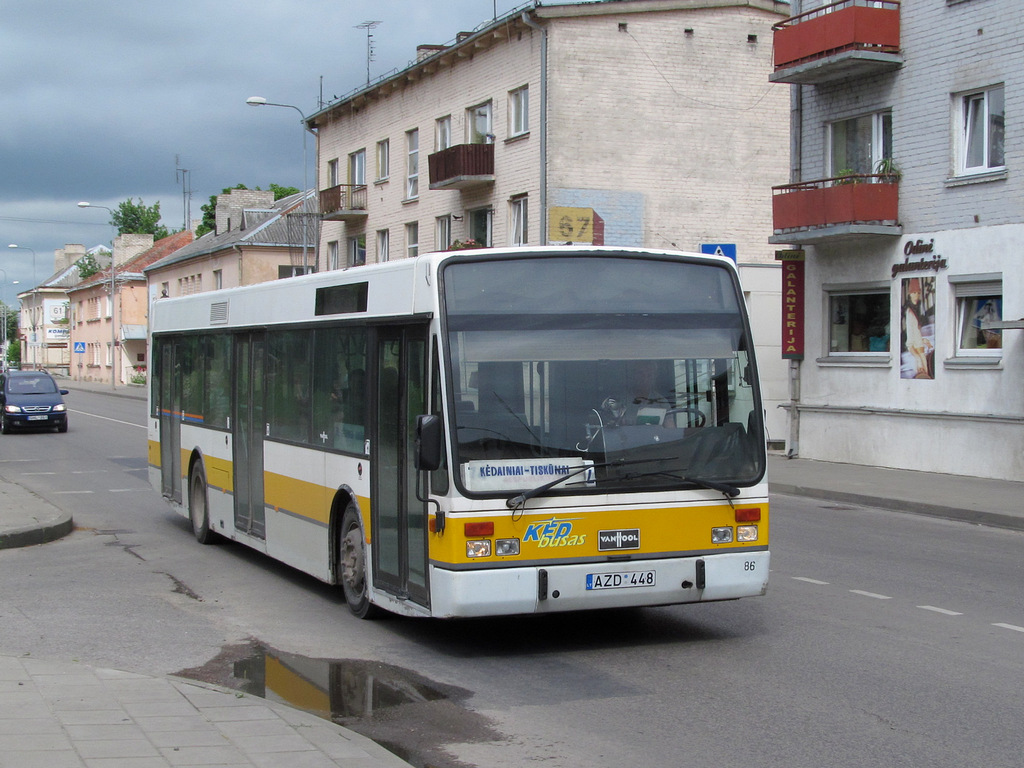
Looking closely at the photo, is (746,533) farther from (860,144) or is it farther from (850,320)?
(860,144)

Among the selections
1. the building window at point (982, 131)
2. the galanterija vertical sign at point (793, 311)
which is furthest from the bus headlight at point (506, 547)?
the galanterija vertical sign at point (793, 311)

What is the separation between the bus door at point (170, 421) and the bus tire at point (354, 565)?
5.67m

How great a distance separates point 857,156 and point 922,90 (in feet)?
7.06

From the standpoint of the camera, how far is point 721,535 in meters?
7.94

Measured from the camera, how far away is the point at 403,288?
815 cm

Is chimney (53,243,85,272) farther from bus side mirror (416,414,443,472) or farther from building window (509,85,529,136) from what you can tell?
bus side mirror (416,414,443,472)

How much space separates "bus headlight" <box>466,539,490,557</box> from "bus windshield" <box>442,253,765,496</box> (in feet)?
0.94

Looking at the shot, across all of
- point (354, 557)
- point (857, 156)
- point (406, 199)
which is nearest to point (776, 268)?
point (857, 156)

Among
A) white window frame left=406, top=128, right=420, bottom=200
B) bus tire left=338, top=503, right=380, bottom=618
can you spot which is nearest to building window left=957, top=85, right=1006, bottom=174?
bus tire left=338, top=503, right=380, bottom=618

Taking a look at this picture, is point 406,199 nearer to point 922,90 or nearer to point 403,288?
point 922,90

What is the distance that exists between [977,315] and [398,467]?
16.0 m

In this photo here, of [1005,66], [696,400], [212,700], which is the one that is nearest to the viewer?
[212,700]

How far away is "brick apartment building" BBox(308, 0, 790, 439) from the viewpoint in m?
32.3

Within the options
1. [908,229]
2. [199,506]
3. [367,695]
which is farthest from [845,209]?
[367,695]
